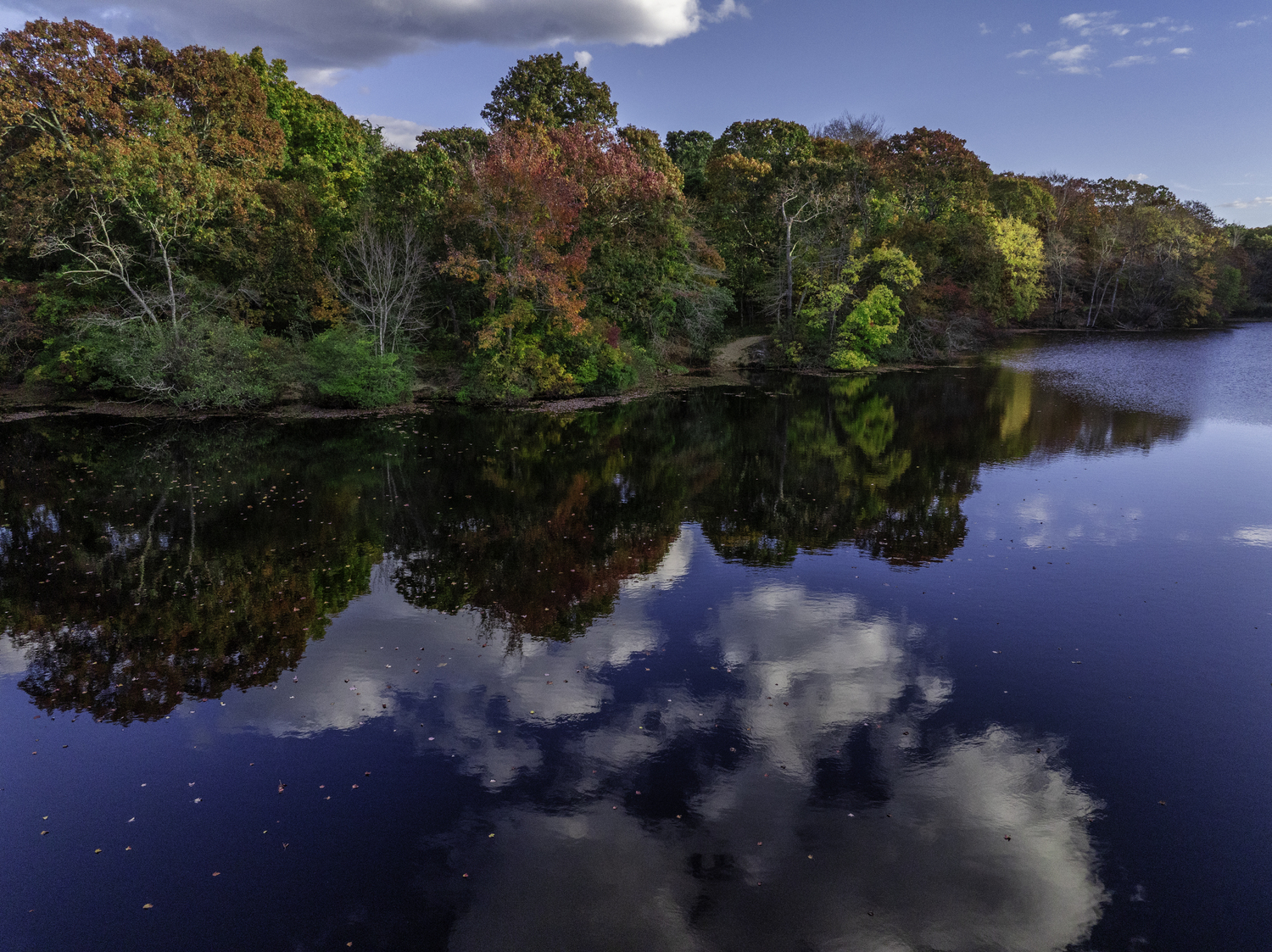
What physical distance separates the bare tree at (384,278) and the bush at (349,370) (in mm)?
1153

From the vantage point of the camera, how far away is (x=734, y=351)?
4216cm

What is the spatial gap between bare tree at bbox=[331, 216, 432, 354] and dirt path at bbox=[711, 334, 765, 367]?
16776 millimetres

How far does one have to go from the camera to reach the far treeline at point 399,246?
2534 cm

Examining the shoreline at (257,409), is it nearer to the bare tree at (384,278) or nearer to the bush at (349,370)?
the bush at (349,370)

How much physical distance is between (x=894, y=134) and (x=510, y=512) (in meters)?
43.0

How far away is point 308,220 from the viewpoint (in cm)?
2981

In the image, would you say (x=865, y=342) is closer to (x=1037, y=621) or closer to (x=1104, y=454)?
(x=1104, y=454)

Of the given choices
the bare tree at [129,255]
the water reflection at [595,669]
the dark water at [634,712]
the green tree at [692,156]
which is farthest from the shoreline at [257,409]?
the green tree at [692,156]

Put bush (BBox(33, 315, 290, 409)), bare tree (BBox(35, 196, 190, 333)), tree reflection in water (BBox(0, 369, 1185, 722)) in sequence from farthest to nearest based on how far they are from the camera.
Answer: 1. bush (BBox(33, 315, 290, 409))
2. bare tree (BBox(35, 196, 190, 333))
3. tree reflection in water (BBox(0, 369, 1185, 722))

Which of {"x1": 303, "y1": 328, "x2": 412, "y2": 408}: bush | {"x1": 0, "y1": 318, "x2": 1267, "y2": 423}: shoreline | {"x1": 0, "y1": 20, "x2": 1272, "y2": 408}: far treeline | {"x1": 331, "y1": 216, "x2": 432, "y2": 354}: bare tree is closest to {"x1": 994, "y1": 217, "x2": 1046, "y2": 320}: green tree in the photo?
{"x1": 0, "y1": 20, "x2": 1272, "y2": 408}: far treeline

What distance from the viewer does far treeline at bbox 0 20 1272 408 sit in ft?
83.1

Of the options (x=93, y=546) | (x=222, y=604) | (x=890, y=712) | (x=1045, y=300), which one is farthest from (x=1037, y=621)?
(x=1045, y=300)

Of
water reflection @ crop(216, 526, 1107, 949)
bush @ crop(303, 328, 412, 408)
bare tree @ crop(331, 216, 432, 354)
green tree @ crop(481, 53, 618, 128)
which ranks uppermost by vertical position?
green tree @ crop(481, 53, 618, 128)

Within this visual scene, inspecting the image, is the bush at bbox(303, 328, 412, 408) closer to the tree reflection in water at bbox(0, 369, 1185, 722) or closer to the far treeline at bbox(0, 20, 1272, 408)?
the far treeline at bbox(0, 20, 1272, 408)
